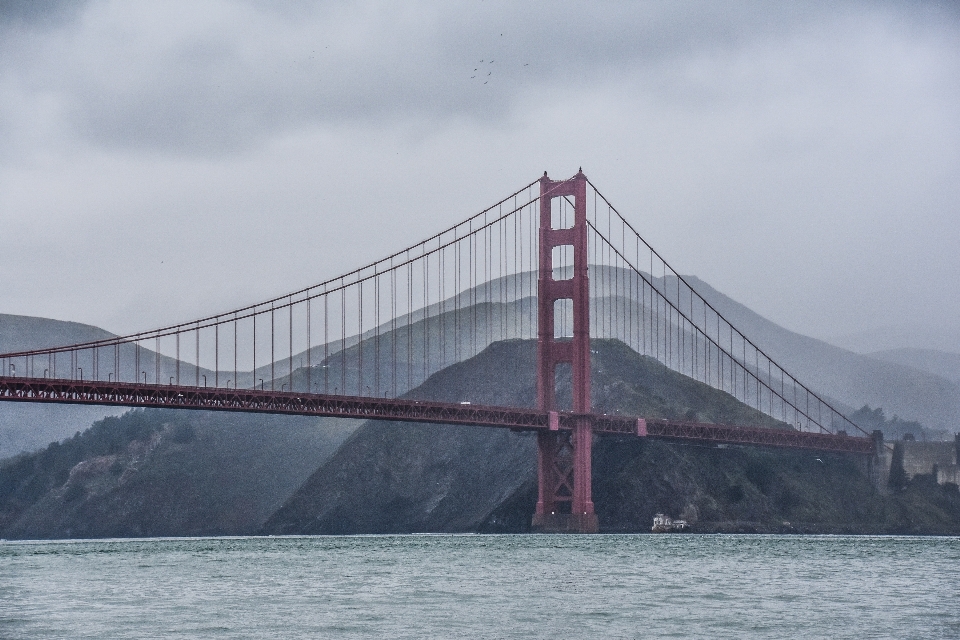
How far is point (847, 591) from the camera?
5450 centimetres

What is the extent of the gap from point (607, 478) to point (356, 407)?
114 ft

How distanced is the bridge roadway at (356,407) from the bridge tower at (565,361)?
1851 mm

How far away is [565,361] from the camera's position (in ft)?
381

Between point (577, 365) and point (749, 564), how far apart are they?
4403cm

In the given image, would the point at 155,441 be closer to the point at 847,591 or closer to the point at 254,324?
the point at 254,324

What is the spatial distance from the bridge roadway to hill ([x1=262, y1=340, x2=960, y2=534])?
30.9 feet

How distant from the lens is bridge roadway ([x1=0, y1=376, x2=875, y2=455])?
317 feet

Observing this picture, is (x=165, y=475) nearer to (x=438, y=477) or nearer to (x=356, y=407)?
(x=438, y=477)

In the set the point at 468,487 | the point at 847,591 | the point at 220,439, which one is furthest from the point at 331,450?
the point at 847,591

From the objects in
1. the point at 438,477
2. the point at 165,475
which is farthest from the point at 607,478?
Answer: the point at 165,475

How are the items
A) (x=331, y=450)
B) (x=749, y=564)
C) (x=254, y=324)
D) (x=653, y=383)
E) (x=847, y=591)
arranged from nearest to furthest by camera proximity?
(x=847, y=591) < (x=749, y=564) < (x=254, y=324) < (x=653, y=383) < (x=331, y=450)

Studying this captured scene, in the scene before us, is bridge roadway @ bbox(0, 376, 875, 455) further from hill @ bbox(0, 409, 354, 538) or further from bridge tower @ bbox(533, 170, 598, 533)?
hill @ bbox(0, 409, 354, 538)

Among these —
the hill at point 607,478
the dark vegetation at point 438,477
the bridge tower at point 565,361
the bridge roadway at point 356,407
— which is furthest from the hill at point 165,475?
the bridge roadway at point 356,407

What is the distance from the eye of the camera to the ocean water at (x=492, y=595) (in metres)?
42.3
